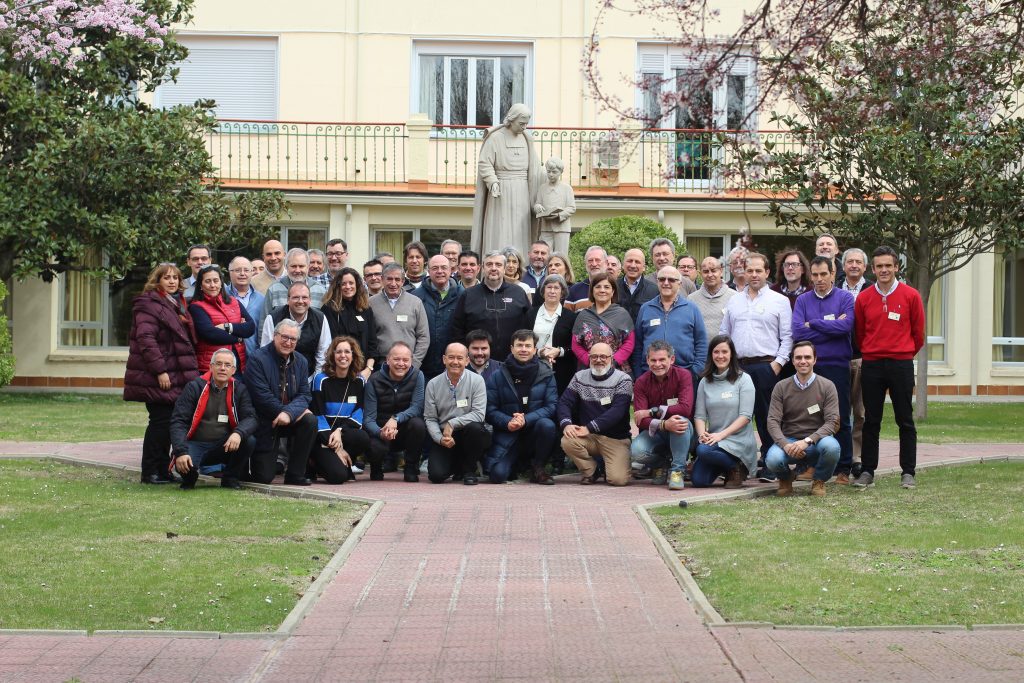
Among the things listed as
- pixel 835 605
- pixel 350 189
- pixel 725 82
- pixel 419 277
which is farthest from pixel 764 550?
pixel 350 189

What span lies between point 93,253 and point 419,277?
47.6 ft

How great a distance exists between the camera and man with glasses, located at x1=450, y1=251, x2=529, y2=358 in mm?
14297

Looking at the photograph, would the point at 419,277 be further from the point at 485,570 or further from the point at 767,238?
the point at 767,238

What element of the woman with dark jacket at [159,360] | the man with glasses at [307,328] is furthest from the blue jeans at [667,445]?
the woman with dark jacket at [159,360]

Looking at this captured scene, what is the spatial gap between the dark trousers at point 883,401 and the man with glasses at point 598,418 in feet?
7.06

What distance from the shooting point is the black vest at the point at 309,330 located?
13.9m

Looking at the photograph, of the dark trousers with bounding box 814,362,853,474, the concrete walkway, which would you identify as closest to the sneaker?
the dark trousers with bounding box 814,362,853,474

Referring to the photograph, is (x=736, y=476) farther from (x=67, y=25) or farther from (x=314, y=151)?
(x=314, y=151)

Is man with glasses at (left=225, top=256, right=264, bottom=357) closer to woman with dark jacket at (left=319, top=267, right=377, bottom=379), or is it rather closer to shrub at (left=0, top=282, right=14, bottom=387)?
woman with dark jacket at (left=319, top=267, right=377, bottom=379)

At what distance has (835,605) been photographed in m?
8.09

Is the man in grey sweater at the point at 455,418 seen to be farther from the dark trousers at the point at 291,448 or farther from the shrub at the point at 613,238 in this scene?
the shrub at the point at 613,238

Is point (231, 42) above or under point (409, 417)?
above

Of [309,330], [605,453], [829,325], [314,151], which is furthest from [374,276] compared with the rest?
[314,151]

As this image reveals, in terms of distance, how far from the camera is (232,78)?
2984cm
